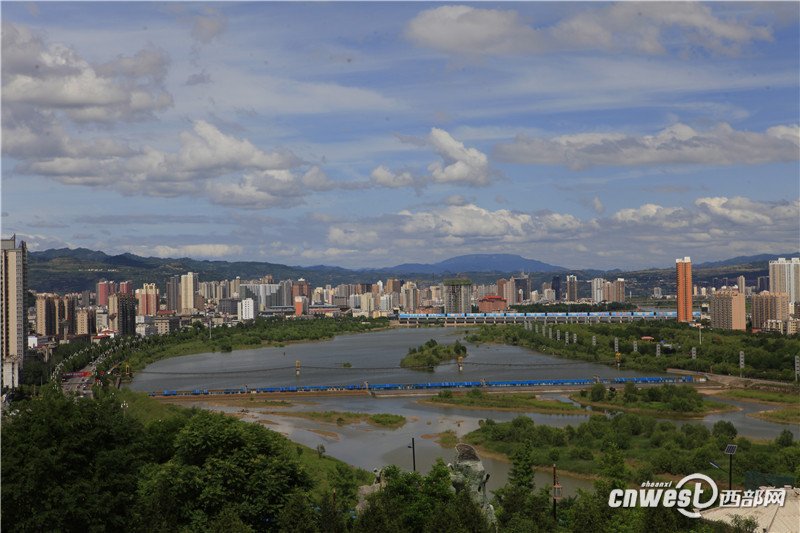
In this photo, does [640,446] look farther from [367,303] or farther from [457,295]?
[367,303]

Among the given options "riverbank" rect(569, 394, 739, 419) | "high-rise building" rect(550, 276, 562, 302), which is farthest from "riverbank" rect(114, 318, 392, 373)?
"high-rise building" rect(550, 276, 562, 302)

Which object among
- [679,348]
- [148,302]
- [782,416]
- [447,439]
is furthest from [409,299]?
[447,439]

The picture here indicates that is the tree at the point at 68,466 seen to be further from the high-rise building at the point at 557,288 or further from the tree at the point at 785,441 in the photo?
the high-rise building at the point at 557,288

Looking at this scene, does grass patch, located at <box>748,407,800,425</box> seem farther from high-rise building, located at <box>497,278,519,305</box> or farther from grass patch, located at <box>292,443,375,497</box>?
high-rise building, located at <box>497,278,519,305</box>

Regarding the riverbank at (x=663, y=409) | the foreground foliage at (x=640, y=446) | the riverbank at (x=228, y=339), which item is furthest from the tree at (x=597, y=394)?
the riverbank at (x=228, y=339)

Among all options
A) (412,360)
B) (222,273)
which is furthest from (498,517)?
(222,273)

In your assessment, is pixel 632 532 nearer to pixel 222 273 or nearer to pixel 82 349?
pixel 82 349
